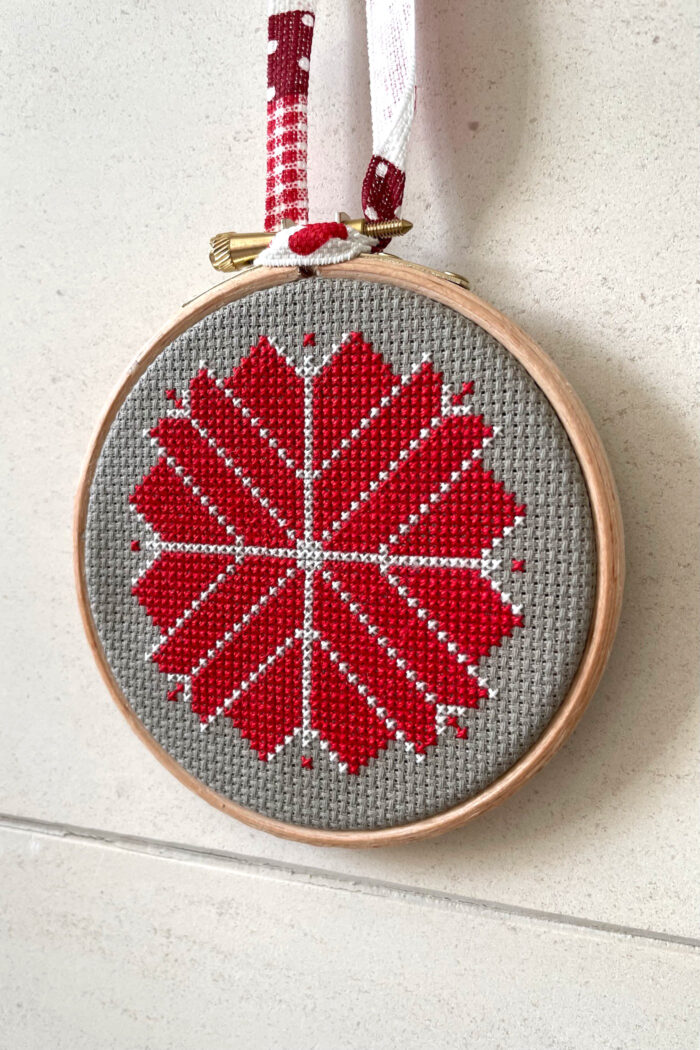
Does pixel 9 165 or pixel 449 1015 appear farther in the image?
pixel 9 165

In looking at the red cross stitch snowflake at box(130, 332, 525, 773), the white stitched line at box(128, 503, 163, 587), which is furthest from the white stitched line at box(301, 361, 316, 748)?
the white stitched line at box(128, 503, 163, 587)

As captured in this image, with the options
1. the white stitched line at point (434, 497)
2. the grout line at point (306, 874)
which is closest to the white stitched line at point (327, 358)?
the white stitched line at point (434, 497)

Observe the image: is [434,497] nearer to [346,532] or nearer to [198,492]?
[346,532]

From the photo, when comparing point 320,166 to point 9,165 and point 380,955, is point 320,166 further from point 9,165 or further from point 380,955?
point 380,955

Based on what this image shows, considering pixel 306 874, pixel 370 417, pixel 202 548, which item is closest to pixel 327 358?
pixel 370 417

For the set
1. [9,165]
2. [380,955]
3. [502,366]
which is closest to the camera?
[502,366]

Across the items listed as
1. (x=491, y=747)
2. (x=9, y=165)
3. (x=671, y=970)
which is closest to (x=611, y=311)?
(x=491, y=747)

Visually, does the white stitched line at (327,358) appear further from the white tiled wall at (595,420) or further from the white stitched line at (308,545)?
the white tiled wall at (595,420)
